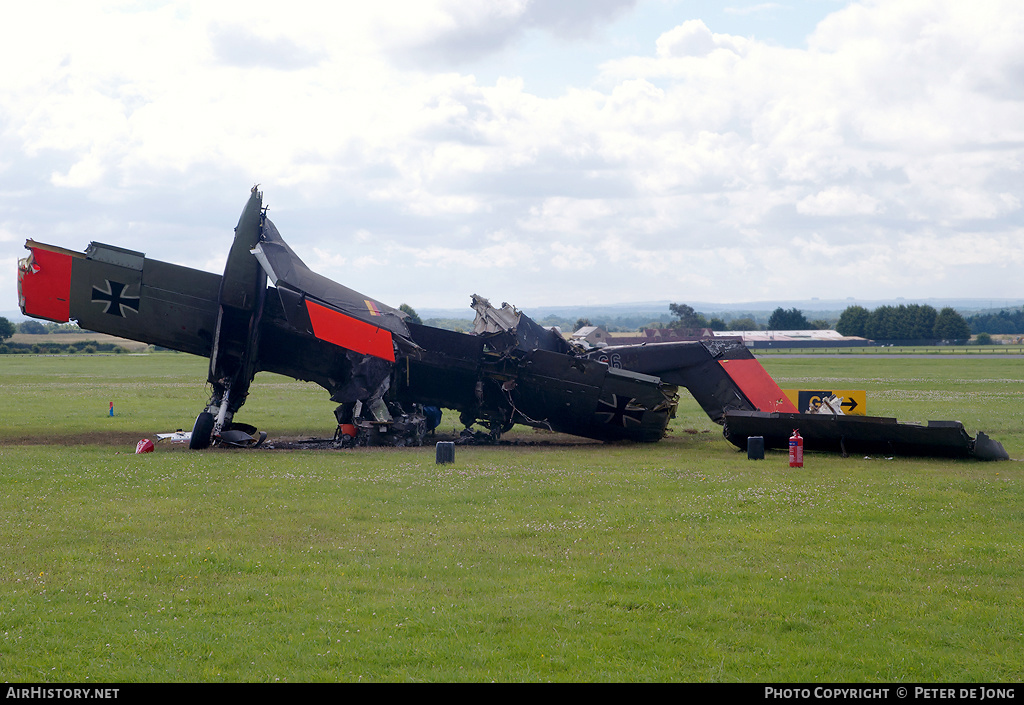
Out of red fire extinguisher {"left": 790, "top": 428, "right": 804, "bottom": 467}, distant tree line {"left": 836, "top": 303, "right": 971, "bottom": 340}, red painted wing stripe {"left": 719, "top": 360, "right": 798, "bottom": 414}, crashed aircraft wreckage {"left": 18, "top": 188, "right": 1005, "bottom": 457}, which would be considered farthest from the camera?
distant tree line {"left": 836, "top": 303, "right": 971, "bottom": 340}

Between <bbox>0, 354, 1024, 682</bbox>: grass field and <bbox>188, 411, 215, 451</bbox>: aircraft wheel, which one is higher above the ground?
<bbox>188, 411, 215, 451</bbox>: aircraft wheel

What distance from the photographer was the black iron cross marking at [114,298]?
830 inches

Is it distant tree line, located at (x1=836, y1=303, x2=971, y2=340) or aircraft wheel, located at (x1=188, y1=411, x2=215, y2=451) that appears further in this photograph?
distant tree line, located at (x1=836, y1=303, x2=971, y2=340)

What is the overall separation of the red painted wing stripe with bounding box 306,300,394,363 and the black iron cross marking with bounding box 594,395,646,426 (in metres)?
6.01

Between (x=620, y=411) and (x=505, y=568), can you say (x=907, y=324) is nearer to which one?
(x=620, y=411)

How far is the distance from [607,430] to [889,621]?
1492 centimetres

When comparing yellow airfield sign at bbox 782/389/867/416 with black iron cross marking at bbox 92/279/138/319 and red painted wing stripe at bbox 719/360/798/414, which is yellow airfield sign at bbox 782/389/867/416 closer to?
red painted wing stripe at bbox 719/360/798/414

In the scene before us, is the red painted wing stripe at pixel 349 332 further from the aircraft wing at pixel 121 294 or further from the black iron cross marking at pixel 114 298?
the black iron cross marking at pixel 114 298

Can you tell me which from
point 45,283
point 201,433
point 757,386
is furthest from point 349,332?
point 757,386

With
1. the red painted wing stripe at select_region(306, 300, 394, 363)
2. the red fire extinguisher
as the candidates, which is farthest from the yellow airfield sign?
the red painted wing stripe at select_region(306, 300, 394, 363)

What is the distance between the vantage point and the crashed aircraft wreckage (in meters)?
20.9

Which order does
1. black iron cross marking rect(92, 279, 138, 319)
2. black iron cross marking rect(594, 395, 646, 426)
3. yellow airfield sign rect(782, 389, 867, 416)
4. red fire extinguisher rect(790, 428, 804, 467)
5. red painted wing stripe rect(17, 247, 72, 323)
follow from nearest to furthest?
red fire extinguisher rect(790, 428, 804, 467) → red painted wing stripe rect(17, 247, 72, 323) → black iron cross marking rect(92, 279, 138, 319) → yellow airfield sign rect(782, 389, 867, 416) → black iron cross marking rect(594, 395, 646, 426)

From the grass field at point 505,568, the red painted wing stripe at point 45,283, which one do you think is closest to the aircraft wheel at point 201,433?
the grass field at point 505,568

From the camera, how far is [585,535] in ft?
39.6
